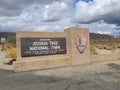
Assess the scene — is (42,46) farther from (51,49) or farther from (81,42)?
(81,42)

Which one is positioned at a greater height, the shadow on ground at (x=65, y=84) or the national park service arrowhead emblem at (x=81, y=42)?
the national park service arrowhead emblem at (x=81, y=42)

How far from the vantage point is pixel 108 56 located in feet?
59.9

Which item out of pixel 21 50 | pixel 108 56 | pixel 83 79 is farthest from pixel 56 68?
pixel 108 56

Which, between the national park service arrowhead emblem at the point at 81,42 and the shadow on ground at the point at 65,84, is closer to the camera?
the shadow on ground at the point at 65,84

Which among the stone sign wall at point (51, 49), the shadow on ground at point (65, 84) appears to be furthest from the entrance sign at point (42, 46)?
the shadow on ground at point (65, 84)

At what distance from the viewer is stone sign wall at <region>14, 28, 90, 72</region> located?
13930 mm

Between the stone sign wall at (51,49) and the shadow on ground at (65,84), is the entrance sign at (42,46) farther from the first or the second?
the shadow on ground at (65,84)

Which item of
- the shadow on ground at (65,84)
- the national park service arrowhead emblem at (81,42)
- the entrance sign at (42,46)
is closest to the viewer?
the shadow on ground at (65,84)

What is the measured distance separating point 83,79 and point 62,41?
5569 mm

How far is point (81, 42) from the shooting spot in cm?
1623

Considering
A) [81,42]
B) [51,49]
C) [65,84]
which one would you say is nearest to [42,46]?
[51,49]

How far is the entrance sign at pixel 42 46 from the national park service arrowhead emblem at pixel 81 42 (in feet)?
3.64

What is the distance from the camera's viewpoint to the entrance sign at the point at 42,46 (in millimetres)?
14094

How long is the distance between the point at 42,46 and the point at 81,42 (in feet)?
10.9
